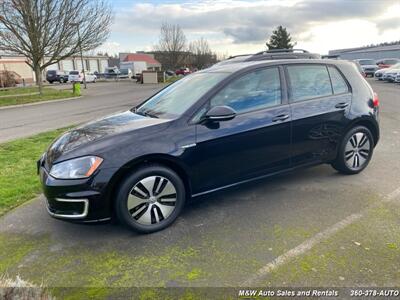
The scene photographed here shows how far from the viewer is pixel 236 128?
3.61 metres

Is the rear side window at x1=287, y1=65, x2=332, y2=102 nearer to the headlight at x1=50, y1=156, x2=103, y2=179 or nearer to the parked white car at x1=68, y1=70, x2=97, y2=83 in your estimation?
the headlight at x1=50, y1=156, x2=103, y2=179

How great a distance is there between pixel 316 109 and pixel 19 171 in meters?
4.66

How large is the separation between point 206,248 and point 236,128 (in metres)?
1.31

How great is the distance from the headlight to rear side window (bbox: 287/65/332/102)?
2416 millimetres

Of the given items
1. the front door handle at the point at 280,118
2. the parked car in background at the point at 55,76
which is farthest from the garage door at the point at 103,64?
the front door handle at the point at 280,118

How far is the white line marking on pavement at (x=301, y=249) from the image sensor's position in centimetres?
264

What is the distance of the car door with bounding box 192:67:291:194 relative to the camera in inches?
138

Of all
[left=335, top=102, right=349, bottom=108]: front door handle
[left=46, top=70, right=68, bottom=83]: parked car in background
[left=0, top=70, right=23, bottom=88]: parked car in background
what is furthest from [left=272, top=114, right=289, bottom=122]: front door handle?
[left=46, top=70, right=68, bottom=83]: parked car in background

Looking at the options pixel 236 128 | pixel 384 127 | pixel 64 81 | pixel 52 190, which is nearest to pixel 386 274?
pixel 236 128

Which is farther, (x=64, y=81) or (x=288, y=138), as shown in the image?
(x=64, y=81)

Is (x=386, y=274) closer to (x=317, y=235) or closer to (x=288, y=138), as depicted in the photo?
(x=317, y=235)

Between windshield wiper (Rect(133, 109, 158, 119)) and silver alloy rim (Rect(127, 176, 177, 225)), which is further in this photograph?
windshield wiper (Rect(133, 109, 158, 119))

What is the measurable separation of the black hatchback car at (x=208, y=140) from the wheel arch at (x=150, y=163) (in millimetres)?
11

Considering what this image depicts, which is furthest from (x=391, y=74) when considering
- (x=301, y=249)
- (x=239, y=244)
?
(x=239, y=244)
